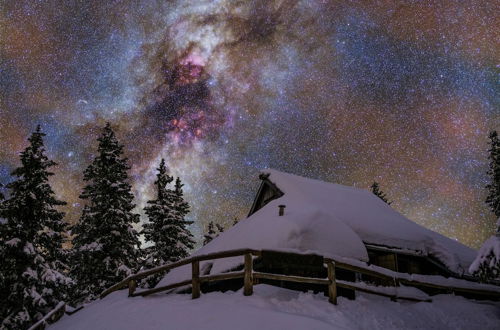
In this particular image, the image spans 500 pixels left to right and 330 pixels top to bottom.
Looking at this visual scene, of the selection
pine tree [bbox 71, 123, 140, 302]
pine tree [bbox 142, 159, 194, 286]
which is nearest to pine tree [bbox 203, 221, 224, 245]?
pine tree [bbox 142, 159, 194, 286]

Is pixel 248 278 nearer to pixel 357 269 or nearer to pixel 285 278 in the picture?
pixel 285 278

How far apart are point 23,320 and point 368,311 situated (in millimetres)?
13694

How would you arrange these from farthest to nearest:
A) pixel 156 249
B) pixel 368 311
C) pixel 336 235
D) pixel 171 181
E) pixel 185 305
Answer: pixel 171 181, pixel 156 249, pixel 336 235, pixel 368 311, pixel 185 305

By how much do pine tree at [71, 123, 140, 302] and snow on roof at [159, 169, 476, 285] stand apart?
229 inches

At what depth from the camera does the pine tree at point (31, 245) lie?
15.2 metres

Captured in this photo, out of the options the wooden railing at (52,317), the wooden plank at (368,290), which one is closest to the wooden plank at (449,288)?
the wooden plank at (368,290)

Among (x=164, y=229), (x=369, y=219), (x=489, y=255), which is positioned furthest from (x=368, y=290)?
(x=164, y=229)

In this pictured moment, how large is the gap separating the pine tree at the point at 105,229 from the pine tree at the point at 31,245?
1.80 m

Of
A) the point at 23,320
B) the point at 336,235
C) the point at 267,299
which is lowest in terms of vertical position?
the point at 23,320

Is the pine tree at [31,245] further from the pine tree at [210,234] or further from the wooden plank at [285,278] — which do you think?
the pine tree at [210,234]

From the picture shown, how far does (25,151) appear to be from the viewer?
56.4 feet

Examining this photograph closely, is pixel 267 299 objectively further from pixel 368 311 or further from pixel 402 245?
pixel 402 245

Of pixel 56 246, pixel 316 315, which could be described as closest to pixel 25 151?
pixel 56 246

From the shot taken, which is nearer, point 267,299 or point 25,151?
point 267,299
